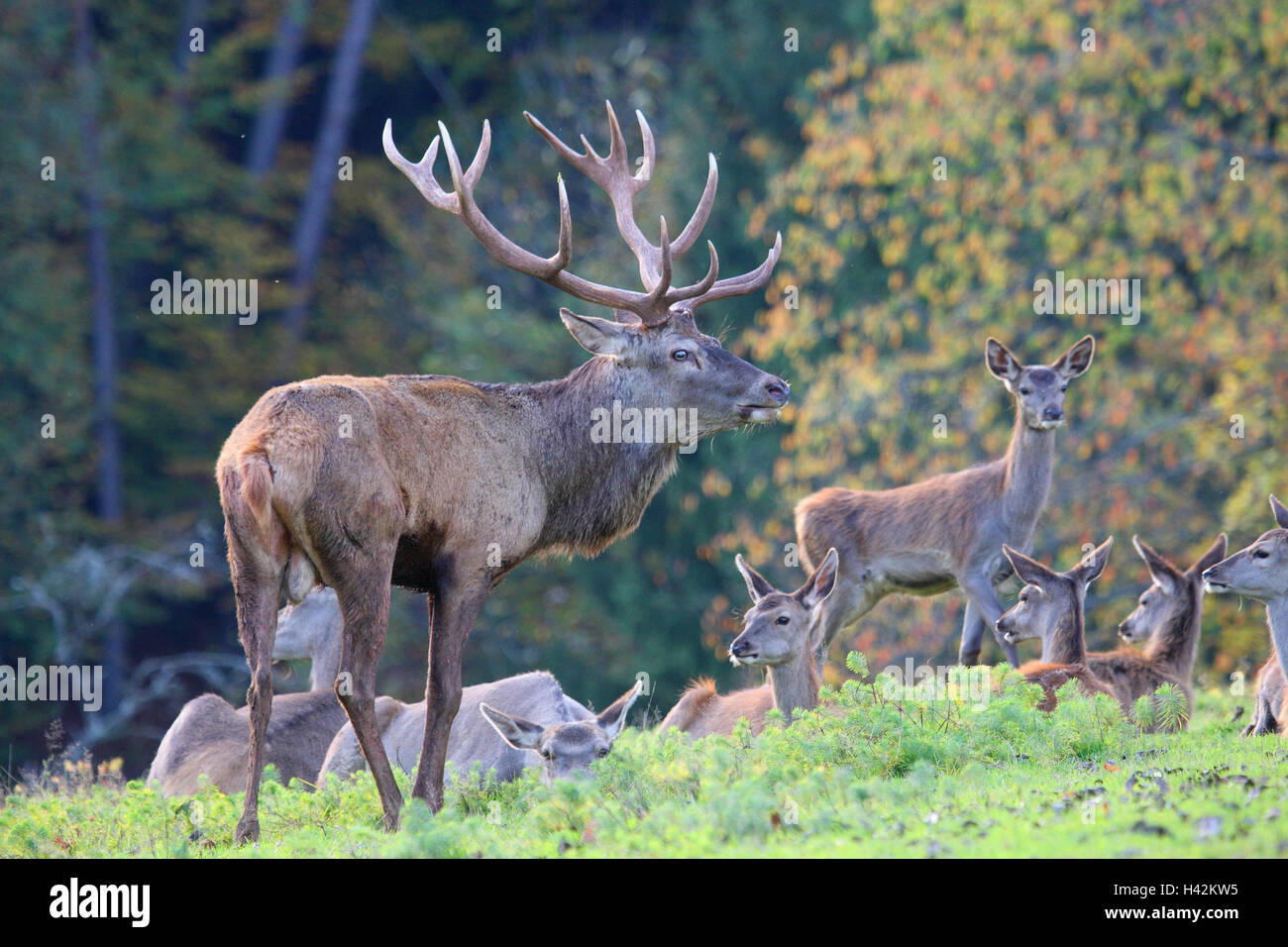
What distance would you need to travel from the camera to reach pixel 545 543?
8.77 meters

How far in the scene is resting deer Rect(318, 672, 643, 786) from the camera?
807cm

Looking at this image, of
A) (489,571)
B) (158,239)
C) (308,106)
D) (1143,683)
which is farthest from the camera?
(308,106)

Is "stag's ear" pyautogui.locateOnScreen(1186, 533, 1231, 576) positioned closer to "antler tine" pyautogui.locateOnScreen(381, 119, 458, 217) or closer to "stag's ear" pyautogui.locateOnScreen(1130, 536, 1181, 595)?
"stag's ear" pyautogui.locateOnScreen(1130, 536, 1181, 595)

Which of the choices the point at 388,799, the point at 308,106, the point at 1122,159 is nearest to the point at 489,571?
the point at 388,799

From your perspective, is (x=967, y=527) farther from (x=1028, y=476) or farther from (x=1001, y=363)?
(x=1001, y=363)

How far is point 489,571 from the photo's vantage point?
8094mm

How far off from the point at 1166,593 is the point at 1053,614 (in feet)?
2.78

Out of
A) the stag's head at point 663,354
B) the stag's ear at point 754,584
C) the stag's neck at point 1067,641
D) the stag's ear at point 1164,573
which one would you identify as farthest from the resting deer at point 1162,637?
the stag's head at point 663,354

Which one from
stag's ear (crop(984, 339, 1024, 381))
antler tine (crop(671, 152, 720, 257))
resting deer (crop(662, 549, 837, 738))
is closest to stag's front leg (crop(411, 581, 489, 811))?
resting deer (crop(662, 549, 837, 738))

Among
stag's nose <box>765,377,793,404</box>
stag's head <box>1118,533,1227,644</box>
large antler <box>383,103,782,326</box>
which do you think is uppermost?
large antler <box>383,103,782,326</box>

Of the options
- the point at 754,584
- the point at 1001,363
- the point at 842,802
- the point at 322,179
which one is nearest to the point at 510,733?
the point at 754,584

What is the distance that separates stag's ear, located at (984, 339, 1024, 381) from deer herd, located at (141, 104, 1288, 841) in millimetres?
18

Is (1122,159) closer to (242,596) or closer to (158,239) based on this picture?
(242,596)
